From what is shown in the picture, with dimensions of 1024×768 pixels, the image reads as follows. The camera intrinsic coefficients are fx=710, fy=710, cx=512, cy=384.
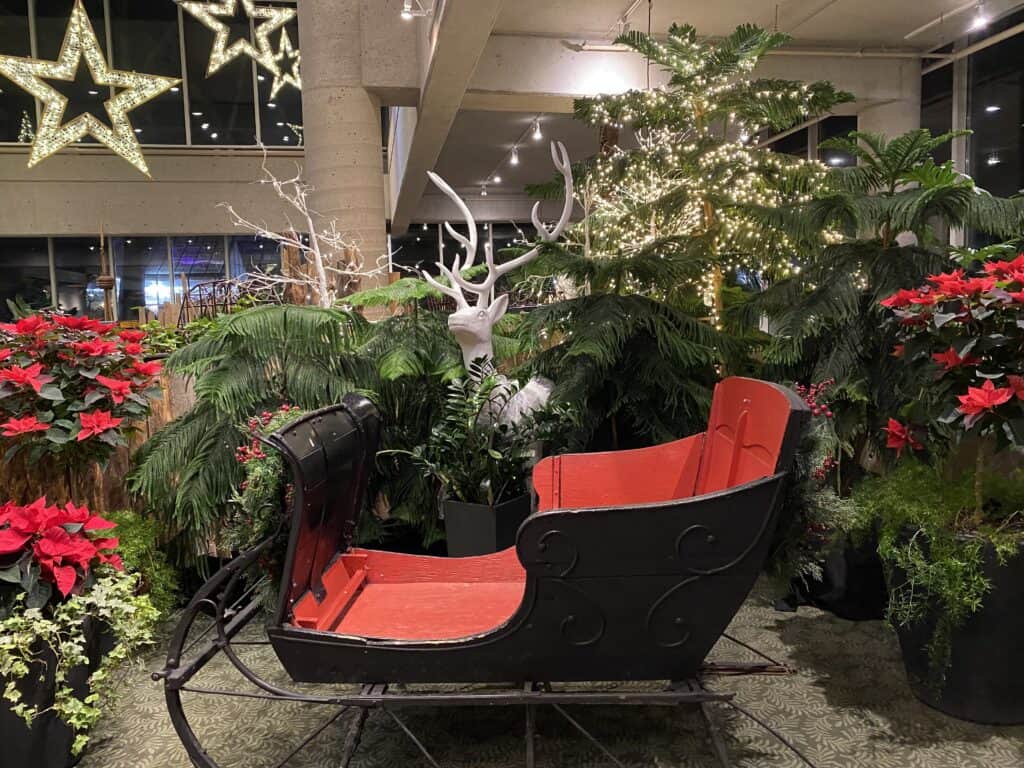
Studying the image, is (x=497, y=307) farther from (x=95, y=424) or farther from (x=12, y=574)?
(x=12, y=574)

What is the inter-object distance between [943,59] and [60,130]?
9128mm

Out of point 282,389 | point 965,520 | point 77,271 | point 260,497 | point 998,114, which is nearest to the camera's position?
point 965,520

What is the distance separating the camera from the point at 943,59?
6469mm

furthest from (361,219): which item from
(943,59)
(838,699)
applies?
(943,59)

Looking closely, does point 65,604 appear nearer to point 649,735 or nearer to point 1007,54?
point 649,735

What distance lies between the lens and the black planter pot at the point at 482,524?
281 centimetres

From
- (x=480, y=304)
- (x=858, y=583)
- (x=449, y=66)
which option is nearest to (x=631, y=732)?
(x=858, y=583)

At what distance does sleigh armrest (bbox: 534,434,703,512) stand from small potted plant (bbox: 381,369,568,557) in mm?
615

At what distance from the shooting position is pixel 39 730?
1950 millimetres

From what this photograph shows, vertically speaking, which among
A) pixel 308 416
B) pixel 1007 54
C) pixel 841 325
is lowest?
pixel 308 416

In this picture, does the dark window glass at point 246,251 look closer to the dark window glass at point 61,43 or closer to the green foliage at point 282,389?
the dark window glass at point 61,43

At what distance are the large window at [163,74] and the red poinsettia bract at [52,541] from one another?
1052 cm

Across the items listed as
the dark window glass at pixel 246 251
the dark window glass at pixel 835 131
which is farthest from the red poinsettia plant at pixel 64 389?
the dark window glass at pixel 246 251

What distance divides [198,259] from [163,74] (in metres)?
3.13
